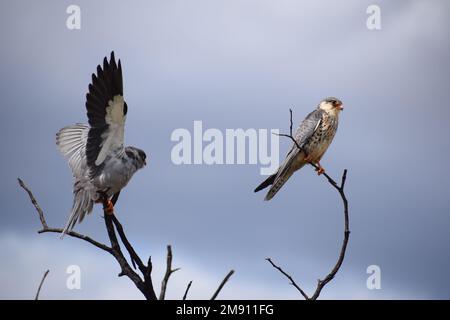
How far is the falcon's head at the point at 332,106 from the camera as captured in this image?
616 centimetres

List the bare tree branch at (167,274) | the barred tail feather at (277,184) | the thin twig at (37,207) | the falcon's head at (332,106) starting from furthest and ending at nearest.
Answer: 1. the falcon's head at (332,106)
2. the barred tail feather at (277,184)
3. the thin twig at (37,207)
4. the bare tree branch at (167,274)

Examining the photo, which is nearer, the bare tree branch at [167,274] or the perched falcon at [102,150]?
the bare tree branch at [167,274]

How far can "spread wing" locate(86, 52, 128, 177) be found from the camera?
14.2 feet

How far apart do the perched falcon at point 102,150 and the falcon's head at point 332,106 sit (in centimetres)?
234

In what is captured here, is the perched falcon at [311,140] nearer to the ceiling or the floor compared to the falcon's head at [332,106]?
nearer to the floor

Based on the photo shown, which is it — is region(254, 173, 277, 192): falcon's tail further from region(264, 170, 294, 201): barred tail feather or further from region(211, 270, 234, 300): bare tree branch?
region(211, 270, 234, 300): bare tree branch

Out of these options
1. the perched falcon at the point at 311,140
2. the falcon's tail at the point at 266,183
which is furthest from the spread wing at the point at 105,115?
the perched falcon at the point at 311,140

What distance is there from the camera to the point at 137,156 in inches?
184

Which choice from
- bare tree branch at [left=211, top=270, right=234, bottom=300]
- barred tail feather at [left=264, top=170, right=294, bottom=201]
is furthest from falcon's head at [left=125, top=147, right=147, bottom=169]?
bare tree branch at [left=211, top=270, right=234, bottom=300]

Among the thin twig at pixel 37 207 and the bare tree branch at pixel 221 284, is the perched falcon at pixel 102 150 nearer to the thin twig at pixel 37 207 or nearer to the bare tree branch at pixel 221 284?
the thin twig at pixel 37 207

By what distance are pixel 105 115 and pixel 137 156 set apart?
0.43m
